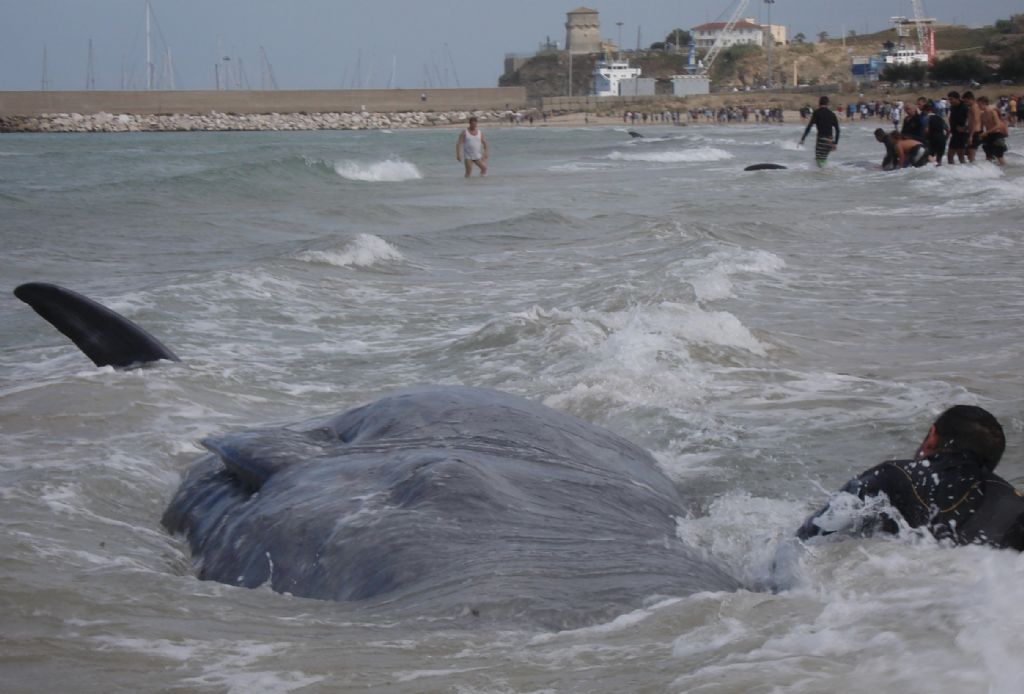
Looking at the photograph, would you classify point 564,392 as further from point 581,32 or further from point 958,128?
point 581,32

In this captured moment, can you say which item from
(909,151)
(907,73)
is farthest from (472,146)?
(907,73)

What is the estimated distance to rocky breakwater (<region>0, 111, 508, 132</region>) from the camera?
9125 centimetres

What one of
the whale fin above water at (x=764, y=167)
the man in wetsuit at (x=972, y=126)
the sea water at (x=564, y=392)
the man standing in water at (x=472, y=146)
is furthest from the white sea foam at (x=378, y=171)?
the man in wetsuit at (x=972, y=126)

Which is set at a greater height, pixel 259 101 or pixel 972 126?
pixel 259 101

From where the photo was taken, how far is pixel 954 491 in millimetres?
4023

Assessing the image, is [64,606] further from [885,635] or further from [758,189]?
[758,189]

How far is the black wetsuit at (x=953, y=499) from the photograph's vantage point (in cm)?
391

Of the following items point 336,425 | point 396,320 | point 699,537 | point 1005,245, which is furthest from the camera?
point 1005,245

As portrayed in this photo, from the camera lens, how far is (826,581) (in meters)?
3.82

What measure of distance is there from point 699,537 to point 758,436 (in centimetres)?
210

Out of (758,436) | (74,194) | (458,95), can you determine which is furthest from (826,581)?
(458,95)

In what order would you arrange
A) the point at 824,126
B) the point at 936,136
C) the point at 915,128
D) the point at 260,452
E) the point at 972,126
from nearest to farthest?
the point at 260,452, the point at 972,126, the point at 824,126, the point at 936,136, the point at 915,128

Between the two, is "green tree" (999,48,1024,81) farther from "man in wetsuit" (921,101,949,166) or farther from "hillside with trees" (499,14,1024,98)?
"man in wetsuit" (921,101,949,166)

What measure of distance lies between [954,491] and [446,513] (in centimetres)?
170
